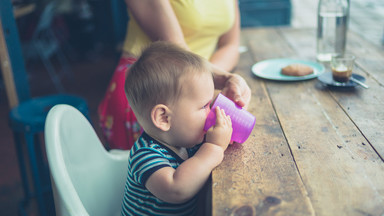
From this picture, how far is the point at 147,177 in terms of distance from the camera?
2.70ft

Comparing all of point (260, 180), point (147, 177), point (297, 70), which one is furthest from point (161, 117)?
point (297, 70)

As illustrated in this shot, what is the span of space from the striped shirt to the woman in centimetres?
35

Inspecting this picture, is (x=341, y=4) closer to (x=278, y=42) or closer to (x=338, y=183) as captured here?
(x=278, y=42)

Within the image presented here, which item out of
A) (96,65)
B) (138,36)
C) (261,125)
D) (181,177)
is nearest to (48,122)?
(181,177)

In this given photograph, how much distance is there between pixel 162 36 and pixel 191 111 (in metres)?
0.56

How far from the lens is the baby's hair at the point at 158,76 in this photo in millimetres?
864

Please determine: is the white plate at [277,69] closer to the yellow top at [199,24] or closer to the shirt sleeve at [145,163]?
the yellow top at [199,24]

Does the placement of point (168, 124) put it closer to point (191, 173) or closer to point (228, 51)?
point (191, 173)

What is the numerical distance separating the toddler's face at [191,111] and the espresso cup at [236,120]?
2 centimetres

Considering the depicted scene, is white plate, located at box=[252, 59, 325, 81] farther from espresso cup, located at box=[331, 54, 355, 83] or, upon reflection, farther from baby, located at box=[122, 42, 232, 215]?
baby, located at box=[122, 42, 232, 215]

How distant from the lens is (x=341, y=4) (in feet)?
5.17

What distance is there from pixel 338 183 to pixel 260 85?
25.7 inches

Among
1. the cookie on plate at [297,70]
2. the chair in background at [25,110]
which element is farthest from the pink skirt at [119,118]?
the cookie on plate at [297,70]

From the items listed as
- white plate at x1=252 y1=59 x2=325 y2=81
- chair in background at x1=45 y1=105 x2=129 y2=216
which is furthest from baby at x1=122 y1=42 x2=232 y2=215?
white plate at x1=252 y1=59 x2=325 y2=81
